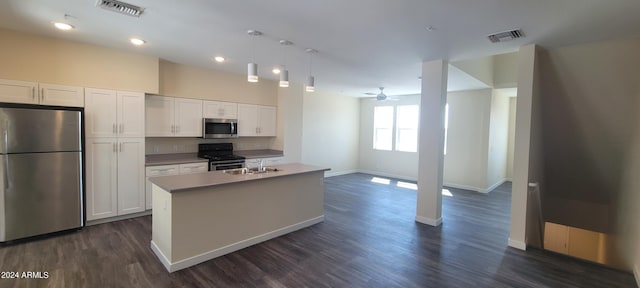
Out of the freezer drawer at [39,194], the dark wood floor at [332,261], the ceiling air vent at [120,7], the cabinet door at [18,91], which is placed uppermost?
the ceiling air vent at [120,7]

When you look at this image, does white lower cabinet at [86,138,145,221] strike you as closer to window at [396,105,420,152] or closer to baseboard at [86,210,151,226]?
baseboard at [86,210,151,226]

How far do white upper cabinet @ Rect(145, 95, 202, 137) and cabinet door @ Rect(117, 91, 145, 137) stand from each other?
1.10 ft

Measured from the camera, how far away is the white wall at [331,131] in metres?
7.62

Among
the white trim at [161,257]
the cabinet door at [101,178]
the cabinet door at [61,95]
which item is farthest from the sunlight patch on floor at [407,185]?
the cabinet door at [61,95]

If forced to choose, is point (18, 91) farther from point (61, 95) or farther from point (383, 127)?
point (383, 127)

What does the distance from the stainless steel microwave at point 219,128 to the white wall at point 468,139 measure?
215 inches

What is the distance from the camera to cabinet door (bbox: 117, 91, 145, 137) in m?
4.08

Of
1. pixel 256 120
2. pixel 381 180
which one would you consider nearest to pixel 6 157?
pixel 256 120

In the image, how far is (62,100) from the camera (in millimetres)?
3637

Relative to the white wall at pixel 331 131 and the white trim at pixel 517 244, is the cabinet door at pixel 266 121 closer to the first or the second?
the white wall at pixel 331 131

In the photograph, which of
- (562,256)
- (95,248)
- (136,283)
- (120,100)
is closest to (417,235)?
(562,256)

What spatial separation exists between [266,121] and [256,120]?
265mm

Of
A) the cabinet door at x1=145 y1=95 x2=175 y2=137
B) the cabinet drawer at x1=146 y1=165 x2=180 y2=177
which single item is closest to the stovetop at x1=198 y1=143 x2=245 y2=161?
the cabinet drawer at x1=146 y1=165 x2=180 y2=177

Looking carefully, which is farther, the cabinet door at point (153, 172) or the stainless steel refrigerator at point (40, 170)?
the cabinet door at point (153, 172)
